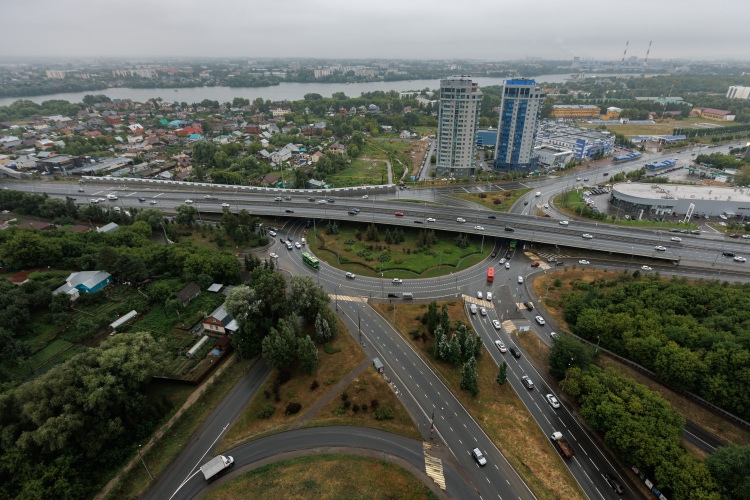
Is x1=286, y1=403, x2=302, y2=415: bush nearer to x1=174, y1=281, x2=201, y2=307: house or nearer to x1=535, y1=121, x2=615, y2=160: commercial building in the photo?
x1=174, y1=281, x2=201, y2=307: house

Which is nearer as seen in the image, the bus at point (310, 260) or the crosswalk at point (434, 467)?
the crosswalk at point (434, 467)

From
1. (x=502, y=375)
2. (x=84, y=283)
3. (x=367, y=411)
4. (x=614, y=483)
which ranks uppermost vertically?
(x=84, y=283)

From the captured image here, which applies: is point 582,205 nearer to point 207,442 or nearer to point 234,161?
point 207,442

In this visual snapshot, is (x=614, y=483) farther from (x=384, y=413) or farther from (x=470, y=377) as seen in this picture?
(x=384, y=413)

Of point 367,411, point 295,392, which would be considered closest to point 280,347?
point 295,392

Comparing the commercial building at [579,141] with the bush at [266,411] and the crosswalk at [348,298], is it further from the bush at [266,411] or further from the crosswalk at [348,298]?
the bush at [266,411]

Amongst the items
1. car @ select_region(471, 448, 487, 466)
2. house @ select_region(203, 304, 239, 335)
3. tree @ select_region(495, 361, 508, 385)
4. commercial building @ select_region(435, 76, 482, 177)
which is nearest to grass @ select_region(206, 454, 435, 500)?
car @ select_region(471, 448, 487, 466)

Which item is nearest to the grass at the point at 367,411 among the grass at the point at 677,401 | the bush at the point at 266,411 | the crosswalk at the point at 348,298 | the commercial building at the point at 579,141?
the bush at the point at 266,411
